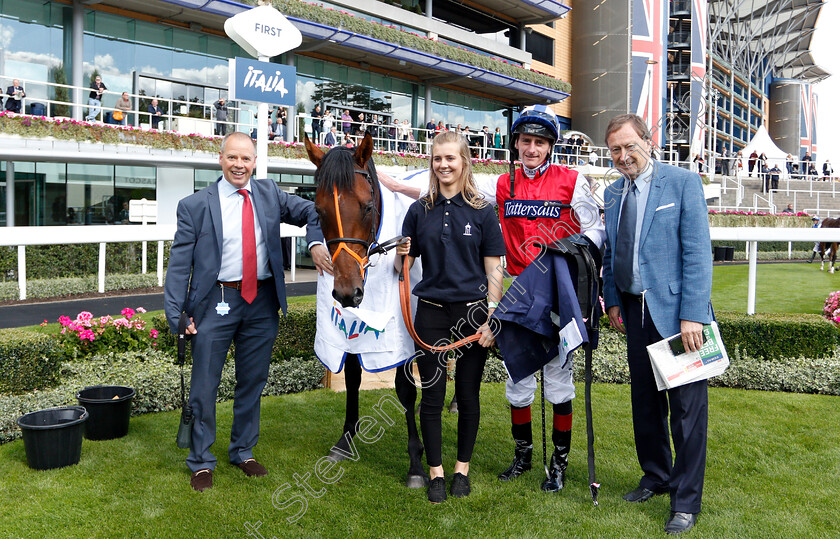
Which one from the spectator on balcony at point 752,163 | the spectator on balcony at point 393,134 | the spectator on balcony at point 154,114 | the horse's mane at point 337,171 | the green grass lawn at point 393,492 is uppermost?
the spectator on balcony at point 752,163

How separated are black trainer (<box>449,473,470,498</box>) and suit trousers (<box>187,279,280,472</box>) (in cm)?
120

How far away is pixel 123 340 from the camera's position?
15.3 ft

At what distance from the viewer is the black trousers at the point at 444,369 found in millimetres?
3176

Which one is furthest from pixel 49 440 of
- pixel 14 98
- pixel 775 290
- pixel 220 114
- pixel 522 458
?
pixel 220 114

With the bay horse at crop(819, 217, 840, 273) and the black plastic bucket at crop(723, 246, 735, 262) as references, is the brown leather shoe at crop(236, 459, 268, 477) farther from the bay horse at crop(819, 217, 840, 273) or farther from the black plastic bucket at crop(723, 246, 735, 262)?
the black plastic bucket at crop(723, 246, 735, 262)

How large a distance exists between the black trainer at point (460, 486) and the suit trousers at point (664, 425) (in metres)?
0.94

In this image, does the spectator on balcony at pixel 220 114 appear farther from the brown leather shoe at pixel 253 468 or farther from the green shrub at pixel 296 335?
the brown leather shoe at pixel 253 468

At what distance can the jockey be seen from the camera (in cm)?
327

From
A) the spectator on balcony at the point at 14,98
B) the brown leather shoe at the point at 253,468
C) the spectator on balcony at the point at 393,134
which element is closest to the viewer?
the brown leather shoe at the point at 253,468

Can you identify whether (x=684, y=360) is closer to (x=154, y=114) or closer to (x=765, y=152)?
(x=154, y=114)

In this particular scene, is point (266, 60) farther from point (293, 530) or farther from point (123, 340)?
point (293, 530)

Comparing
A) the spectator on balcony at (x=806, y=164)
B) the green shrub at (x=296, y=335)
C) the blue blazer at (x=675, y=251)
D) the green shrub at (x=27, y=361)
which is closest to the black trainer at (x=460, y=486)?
the blue blazer at (x=675, y=251)

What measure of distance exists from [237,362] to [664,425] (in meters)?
2.40

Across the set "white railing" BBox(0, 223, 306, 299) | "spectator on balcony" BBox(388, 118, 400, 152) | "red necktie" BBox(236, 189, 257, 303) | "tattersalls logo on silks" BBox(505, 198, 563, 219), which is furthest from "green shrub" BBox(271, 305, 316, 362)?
"spectator on balcony" BBox(388, 118, 400, 152)
